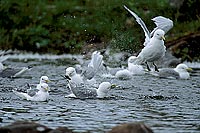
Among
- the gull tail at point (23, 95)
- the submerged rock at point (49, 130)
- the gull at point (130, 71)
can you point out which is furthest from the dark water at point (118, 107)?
the submerged rock at point (49, 130)

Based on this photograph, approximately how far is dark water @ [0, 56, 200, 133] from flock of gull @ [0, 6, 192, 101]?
0.22 m

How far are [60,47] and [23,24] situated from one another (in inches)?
71.2

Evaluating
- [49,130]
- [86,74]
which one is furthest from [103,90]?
[49,130]

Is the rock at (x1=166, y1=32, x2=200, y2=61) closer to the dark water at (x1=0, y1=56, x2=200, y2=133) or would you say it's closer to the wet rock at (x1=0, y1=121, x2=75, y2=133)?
the dark water at (x1=0, y1=56, x2=200, y2=133)

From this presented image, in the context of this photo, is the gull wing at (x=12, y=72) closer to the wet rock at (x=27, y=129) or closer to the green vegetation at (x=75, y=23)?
the green vegetation at (x=75, y=23)

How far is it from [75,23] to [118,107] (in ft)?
46.0

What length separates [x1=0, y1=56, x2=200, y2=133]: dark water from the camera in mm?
9703

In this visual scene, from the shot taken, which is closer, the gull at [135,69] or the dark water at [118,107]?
the dark water at [118,107]

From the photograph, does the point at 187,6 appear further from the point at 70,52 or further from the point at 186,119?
the point at 186,119

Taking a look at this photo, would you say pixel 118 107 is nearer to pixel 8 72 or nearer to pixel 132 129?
pixel 132 129

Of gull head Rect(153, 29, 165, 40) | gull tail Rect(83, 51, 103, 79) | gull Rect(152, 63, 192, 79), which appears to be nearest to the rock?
gull Rect(152, 63, 192, 79)

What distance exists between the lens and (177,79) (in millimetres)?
16094

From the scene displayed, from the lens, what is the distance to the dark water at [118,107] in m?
9.70

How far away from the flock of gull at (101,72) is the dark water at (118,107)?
220 millimetres
